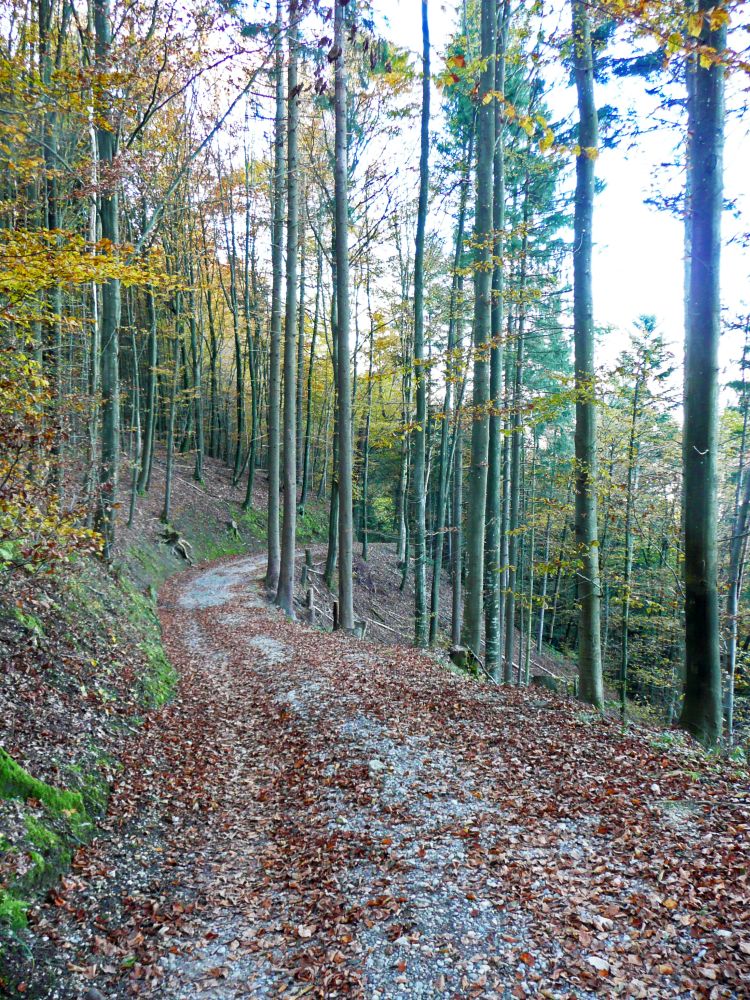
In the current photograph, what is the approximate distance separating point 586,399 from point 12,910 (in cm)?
810

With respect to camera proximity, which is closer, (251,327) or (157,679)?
(157,679)

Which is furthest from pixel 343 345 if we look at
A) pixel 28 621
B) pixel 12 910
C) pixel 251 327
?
pixel 251 327

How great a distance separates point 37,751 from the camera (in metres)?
4.96

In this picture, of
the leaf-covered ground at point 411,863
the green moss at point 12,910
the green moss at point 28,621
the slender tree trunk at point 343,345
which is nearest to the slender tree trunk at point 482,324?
the slender tree trunk at point 343,345

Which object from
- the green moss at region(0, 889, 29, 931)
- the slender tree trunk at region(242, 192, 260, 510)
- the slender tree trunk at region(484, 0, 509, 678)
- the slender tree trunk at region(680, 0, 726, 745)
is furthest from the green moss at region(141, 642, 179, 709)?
the slender tree trunk at region(242, 192, 260, 510)

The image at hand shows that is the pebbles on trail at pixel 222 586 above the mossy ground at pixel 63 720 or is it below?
below

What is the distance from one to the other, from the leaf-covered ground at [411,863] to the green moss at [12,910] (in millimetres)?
134

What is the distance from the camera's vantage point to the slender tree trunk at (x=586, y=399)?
25.9 ft

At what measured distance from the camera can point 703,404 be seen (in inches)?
252

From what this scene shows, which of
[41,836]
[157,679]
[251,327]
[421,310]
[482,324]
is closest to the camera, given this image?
[41,836]

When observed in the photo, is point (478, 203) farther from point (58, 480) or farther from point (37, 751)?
point (37, 751)

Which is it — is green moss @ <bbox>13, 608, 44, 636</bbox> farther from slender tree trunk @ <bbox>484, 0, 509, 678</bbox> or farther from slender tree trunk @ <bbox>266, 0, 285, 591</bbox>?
slender tree trunk @ <bbox>266, 0, 285, 591</bbox>

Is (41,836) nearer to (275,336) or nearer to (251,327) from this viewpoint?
(275,336)

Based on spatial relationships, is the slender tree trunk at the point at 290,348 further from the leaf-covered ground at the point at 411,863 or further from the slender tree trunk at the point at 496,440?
the leaf-covered ground at the point at 411,863
